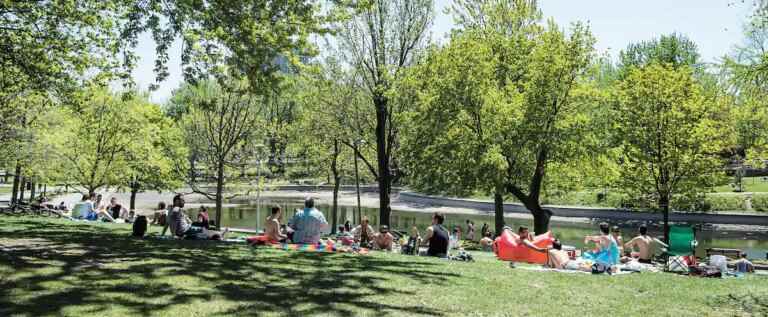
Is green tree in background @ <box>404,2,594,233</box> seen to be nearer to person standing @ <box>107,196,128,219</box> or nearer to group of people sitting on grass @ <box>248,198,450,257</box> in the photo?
group of people sitting on grass @ <box>248,198,450,257</box>

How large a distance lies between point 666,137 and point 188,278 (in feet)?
83.9

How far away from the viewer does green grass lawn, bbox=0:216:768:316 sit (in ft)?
24.2

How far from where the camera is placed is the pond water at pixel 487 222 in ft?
109

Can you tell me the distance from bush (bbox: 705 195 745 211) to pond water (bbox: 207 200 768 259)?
18.0 feet

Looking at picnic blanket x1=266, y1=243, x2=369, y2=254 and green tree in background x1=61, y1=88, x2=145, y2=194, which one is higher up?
green tree in background x1=61, y1=88, x2=145, y2=194

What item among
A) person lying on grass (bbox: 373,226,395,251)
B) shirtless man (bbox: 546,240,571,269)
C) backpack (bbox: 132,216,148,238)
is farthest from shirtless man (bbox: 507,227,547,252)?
backpack (bbox: 132,216,148,238)

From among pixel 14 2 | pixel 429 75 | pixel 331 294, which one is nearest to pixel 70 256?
pixel 331 294

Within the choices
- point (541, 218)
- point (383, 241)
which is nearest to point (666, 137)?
point (541, 218)

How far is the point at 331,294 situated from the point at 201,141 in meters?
A: 28.2

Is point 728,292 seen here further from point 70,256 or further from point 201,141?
point 201,141

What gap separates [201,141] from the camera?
34625mm

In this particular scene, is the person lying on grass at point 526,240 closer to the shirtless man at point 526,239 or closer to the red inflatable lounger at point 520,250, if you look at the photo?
the shirtless man at point 526,239

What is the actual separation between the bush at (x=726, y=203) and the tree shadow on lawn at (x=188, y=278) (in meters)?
38.7

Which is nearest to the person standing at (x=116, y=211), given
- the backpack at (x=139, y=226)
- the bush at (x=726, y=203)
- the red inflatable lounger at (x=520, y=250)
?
the backpack at (x=139, y=226)
